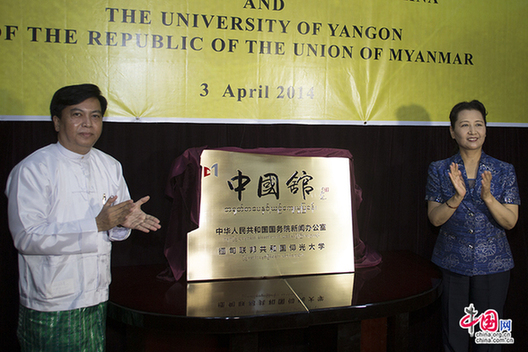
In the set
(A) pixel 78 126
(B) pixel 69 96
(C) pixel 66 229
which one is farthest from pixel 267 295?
(B) pixel 69 96

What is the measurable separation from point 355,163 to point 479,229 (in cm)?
84

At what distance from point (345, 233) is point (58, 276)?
133 centimetres

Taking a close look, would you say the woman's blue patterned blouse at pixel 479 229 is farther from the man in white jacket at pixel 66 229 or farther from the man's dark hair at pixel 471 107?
the man in white jacket at pixel 66 229

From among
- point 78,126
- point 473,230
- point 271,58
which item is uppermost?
point 271,58

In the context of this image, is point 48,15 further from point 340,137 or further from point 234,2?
point 340,137

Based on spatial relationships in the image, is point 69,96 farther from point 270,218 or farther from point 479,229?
point 479,229

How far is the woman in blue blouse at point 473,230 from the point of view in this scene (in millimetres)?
1938

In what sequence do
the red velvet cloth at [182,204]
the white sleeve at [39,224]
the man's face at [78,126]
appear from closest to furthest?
the white sleeve at [39,224], the man's face at [78,126], the red velvet cloth at [182,204]

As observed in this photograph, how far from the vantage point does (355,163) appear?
2.52m

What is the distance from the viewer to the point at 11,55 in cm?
198

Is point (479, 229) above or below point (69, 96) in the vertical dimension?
below

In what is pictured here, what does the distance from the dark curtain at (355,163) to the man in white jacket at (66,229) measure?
64 centimetres

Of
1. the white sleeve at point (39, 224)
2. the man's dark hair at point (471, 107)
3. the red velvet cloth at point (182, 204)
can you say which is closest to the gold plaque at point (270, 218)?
the red velvet cloth at point (182, 204)

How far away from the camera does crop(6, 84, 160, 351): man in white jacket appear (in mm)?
1388
